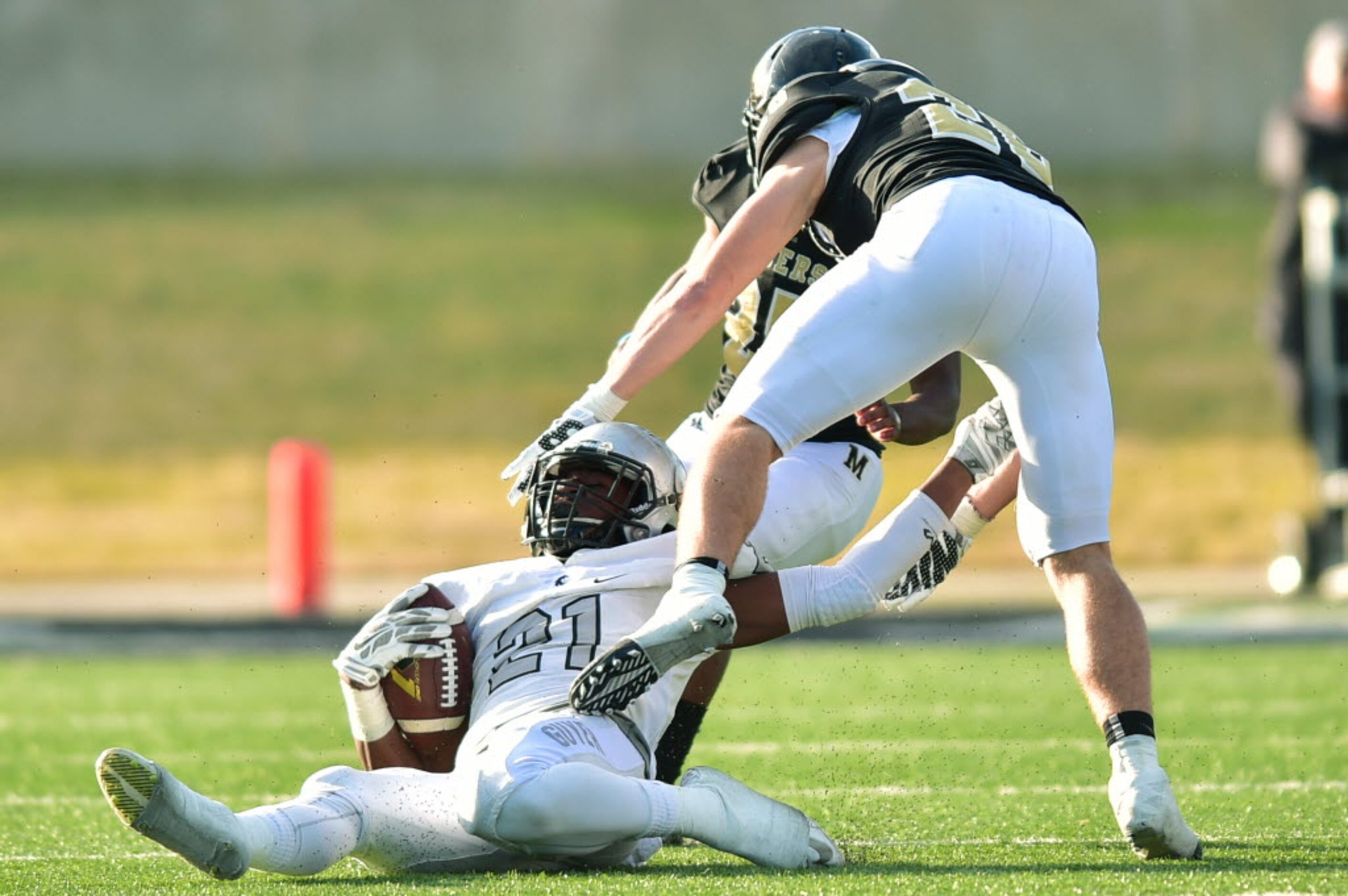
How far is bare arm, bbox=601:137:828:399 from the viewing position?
3.81m

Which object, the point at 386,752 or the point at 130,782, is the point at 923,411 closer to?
the point at 386,752

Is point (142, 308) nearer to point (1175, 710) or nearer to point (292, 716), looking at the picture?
point (292, 716)

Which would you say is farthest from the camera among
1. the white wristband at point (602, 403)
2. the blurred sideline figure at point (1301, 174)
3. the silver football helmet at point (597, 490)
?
the blurred sideline figure at point (1301, 174)

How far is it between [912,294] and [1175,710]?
2.91 meters

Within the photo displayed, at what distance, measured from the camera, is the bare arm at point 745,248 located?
150 inches

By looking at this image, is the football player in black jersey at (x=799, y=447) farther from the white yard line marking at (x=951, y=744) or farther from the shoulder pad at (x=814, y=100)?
the white yard line marking at (x=951, y=744)

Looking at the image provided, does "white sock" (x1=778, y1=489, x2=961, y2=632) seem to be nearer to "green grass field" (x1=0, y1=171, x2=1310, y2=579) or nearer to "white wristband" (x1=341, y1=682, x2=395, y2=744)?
"white wristband" (x1=341, y1=682, x2=395, y2=744)

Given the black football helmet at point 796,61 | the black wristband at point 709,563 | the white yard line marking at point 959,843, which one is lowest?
the white yard line marking at point 959,843

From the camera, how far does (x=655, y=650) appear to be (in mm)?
3330

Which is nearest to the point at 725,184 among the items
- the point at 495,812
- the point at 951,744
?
the point at 495,812

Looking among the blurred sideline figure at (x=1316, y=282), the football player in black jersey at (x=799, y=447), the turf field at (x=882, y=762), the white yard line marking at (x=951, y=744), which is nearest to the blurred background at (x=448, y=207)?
the blurred sideline figure at (x=1316, y=282)

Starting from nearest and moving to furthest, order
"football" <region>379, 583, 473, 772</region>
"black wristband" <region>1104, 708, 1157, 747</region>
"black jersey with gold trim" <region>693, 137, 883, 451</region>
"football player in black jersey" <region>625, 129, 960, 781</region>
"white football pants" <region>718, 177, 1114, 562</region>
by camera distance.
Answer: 1. "white football pants" <region>718, 177, 1114, 562</region>
2. "black wristband" <region>1104, 708, 1157, 747</region>
3. "football" <region>379, 583, 473, 772</region>
4. "football player in black jersey" <region>625, 129, 960, 781</region>
5. "black jersey with gold trim" <region>693, 137, 883, 451</region>

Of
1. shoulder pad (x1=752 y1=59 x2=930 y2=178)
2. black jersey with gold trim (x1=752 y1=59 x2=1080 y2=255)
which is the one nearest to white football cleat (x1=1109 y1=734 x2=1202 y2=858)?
black jersey with gold trim (x1=752 y1=59 x2=1080 y2=255)

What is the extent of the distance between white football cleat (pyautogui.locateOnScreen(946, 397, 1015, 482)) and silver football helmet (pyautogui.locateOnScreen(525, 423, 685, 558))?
2.27 feet
